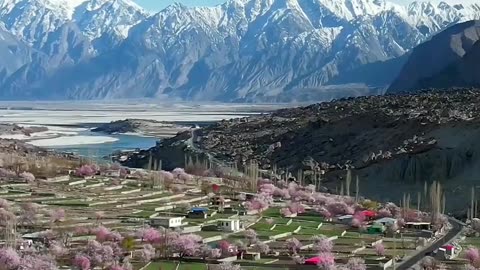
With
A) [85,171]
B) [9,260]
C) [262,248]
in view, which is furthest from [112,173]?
[9,260]

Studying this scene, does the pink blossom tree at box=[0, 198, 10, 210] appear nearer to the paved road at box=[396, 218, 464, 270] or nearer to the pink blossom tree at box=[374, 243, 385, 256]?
the pink blossom tree at box=[374, 243, 385, 256]

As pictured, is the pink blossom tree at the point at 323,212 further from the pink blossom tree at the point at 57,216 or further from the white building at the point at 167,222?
the pink blossom tree at the point at 57,216

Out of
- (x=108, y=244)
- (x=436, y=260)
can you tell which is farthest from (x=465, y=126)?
(x=108, y=244)

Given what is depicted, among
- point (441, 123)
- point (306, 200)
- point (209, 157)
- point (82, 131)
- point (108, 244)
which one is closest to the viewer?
point (108, 244)

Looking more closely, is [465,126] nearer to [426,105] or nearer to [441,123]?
[441,123]

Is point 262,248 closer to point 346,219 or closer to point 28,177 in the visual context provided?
point 346,219
